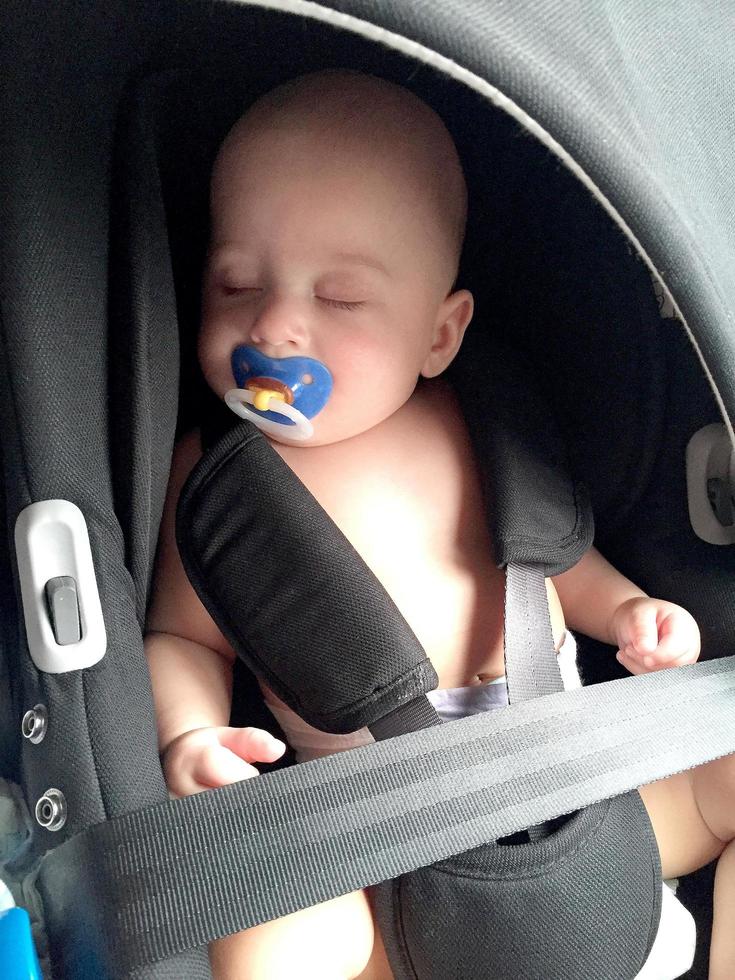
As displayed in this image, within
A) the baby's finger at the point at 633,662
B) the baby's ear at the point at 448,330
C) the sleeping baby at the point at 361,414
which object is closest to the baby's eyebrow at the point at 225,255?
the sleeping baby at the point at 361,414

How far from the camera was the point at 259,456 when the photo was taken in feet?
2.81

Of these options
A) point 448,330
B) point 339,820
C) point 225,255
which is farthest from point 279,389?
point 339,820

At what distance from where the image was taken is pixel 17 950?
23.0 inches

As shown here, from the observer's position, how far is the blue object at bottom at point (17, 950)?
58cm

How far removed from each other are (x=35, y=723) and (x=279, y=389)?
1.17 feet

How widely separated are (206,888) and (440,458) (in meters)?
0.54

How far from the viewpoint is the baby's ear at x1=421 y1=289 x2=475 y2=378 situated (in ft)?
3.22

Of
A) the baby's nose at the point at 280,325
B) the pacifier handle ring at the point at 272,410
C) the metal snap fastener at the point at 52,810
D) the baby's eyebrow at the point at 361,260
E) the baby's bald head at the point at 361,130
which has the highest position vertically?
the baby's bald head at the point at 361,130

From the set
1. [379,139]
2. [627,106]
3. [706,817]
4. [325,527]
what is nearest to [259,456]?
[325,527]

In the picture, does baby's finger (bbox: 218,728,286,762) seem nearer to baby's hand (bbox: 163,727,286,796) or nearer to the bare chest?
baby's hand (bbox: 163,727,286,796)

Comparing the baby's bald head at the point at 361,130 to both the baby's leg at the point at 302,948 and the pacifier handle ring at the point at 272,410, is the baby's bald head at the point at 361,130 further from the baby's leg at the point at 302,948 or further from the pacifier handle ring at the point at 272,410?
the baby's leg at the point at 302,948

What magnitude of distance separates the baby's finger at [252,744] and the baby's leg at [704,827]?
1.39ft

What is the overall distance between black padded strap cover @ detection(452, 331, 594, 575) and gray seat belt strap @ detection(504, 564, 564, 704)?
0.7 inches

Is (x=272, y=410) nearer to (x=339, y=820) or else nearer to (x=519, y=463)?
(x=519, y=463)
